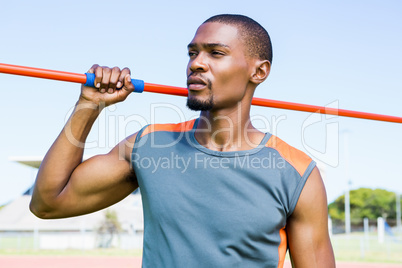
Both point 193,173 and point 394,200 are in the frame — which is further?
point 394,200

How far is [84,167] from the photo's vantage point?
2182 mm

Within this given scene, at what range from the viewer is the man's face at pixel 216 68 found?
2.19 metres

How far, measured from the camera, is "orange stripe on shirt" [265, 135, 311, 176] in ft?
7.11

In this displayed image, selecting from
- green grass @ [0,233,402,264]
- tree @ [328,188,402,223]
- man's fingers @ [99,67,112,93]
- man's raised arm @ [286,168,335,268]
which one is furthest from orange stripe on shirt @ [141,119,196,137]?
tree @ [328,188,402,223]

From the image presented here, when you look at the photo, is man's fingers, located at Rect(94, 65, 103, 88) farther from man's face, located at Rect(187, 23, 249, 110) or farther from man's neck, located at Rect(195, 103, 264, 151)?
man's neck, located at Rect(195, 103, 264, 151)

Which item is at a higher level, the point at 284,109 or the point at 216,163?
the point at 284,109

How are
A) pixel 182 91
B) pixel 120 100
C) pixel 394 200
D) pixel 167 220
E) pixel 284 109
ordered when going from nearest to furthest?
pixel 167 220
pixel 120 100
pixel 182 91
pixel 284 109
pixel 394 200

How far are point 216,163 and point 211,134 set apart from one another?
19 cm

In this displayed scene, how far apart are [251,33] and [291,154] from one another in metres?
0.60

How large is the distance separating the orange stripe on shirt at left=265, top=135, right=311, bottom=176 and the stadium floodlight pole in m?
0.44

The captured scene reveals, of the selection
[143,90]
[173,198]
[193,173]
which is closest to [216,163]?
[193,173]

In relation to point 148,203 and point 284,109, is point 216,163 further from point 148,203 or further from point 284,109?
point 284,109

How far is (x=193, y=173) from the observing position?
2.15 metres

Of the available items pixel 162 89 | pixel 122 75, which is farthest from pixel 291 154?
pixel 122 75
